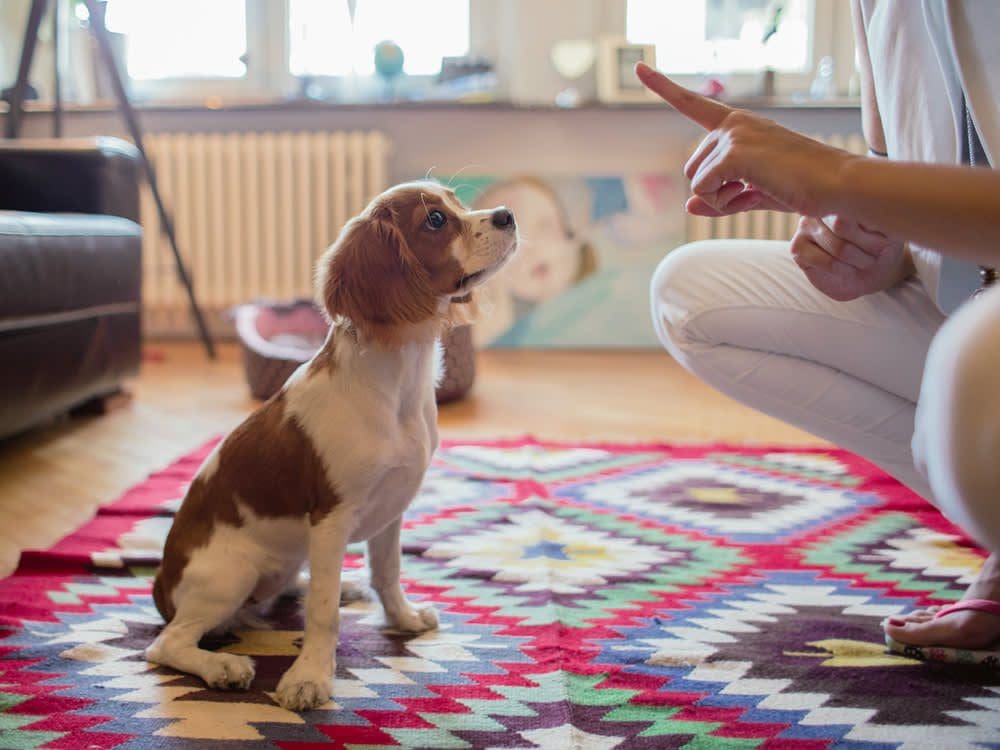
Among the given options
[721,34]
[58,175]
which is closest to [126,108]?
[58,175]

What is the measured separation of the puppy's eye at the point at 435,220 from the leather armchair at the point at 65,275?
1.06 m

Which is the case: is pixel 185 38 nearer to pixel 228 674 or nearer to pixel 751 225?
pixel 751 225

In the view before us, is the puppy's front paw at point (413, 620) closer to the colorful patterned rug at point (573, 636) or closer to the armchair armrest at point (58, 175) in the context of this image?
the colorful patterned rug at point (573, 636)

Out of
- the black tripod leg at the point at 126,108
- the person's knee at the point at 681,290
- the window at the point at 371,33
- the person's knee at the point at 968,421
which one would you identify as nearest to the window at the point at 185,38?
the window at the point at 371,33

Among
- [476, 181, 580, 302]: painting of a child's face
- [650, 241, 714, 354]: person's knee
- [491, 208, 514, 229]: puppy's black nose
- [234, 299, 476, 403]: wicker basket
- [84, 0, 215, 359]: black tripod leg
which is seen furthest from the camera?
[476, 181, 580, 302]: painting of a child's face

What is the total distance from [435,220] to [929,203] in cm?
58

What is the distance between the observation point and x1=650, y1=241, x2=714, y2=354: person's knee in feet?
4.64

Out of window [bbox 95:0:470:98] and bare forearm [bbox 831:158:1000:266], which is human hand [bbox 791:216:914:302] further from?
window [bbox 95:0:470:98]

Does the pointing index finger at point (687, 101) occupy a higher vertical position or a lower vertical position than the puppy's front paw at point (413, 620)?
higher

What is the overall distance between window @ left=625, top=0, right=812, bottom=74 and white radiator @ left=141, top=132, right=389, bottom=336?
110 centimetres

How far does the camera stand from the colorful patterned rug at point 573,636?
1.00 m

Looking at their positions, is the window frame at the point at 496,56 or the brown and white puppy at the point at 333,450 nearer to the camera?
the brown and white puppy at the point at 333,450

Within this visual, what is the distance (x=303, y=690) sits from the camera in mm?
1048

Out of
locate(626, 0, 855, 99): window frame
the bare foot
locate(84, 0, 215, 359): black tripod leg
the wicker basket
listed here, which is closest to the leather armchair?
the wicker basket
